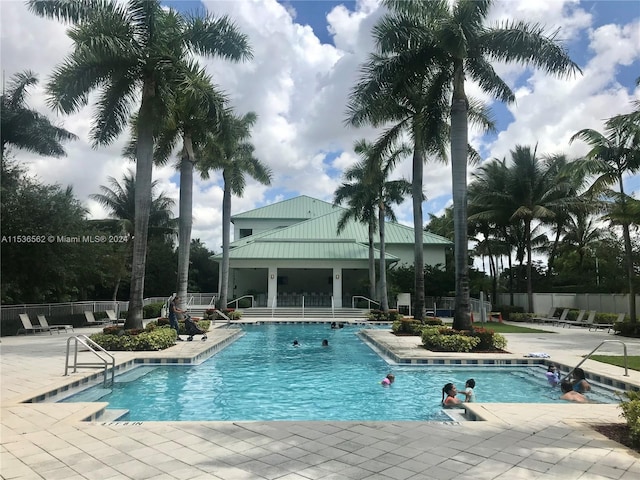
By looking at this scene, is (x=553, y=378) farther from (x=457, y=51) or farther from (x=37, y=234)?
(x=37, y=234)

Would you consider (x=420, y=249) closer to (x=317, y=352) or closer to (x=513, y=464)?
(x=317, y=352)

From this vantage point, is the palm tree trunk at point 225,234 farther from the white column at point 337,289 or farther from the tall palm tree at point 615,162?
the tall palm tree at point 615,162

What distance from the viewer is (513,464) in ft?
15.4

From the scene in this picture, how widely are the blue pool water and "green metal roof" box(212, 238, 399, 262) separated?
60.3ft

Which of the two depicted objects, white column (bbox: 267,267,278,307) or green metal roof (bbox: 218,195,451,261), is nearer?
white column (bbox: 267,267,278,307)

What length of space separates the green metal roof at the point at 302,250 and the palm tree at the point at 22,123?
13704 millimetres

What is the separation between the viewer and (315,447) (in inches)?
205

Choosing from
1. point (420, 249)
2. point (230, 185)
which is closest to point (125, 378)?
point (420, 249)

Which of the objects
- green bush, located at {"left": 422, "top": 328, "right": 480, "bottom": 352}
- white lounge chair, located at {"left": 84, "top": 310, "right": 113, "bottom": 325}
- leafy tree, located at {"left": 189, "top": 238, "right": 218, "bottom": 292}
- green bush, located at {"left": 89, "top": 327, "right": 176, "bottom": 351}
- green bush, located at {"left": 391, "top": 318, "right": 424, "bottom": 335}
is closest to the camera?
green bush, located at {"left": 89, "top": 327, "right": 176, "bottom": 351}

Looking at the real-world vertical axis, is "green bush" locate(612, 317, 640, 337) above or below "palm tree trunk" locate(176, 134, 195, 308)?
below

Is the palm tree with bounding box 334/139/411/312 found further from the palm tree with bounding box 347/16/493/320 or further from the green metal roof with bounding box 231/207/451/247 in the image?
the green metal roof with bounding box 231/207/451/247

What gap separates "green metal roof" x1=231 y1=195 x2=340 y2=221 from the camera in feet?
158

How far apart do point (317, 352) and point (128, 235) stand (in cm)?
2386

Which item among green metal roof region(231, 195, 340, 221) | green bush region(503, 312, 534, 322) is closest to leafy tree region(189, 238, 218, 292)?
green metal roof region(231, 195, 340, 221)
